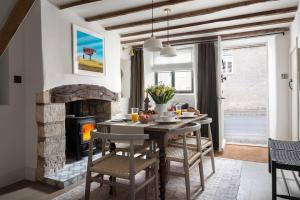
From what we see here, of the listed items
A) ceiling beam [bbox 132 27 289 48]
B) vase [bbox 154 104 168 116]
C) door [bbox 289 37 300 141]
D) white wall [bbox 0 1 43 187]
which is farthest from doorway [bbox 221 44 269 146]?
white wall [bbox 0 1 43 187]

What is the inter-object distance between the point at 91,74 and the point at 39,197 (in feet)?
6.41

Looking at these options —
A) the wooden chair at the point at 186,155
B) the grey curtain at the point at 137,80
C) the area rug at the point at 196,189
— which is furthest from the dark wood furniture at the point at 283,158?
the grey curtain at the point at 137,80

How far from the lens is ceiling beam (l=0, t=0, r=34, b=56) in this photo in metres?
2.23

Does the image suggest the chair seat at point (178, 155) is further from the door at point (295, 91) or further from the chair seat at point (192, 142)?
the door at point (295, 91)

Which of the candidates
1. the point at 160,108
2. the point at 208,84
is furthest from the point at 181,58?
the point at 160,108

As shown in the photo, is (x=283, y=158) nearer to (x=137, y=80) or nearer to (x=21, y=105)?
(x=21, y=105)

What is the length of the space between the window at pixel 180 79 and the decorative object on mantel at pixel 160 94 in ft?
8.75

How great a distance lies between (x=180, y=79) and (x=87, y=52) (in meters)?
2.54

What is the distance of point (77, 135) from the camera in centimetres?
338

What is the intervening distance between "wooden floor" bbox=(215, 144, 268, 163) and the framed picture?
9.03ft

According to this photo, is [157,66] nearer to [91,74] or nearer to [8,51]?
[91,74]

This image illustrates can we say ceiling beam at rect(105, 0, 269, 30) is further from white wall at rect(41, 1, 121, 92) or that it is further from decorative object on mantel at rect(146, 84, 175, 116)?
decorative object on mantel at rect(146, 84, 175, 116)

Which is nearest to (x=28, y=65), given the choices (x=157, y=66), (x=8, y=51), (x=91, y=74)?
(x=8, y=51)

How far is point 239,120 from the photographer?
7.05 m
